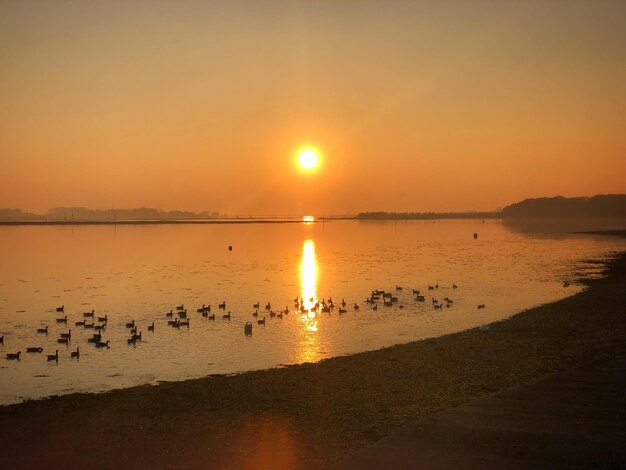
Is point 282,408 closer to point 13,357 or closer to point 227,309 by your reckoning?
point 13,357

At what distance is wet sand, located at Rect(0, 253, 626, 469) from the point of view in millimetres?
11016

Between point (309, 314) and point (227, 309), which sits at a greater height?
point (309, 314)

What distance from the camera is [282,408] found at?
1404cm

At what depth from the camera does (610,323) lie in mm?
24469

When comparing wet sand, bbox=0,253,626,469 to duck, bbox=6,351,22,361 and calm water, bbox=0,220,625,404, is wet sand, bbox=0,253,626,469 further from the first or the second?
duck, bbox=6,351,22,361

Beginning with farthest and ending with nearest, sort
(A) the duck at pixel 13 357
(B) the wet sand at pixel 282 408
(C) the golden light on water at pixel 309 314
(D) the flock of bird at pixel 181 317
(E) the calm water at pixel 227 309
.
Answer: (D) the flock of bird at pixel 181 317
(C) the golden light on water at pixel 309 314
(A) the duck at pixel 13 357
(E) the calm water at pixel 227 309
(B) the wet sand at pixel 282 408

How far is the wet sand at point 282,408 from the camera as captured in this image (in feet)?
36.1

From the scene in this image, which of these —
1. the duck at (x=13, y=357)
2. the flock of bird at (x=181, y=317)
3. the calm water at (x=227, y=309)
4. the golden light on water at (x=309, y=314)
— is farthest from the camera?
the flock of bird at (x=181, y=317)

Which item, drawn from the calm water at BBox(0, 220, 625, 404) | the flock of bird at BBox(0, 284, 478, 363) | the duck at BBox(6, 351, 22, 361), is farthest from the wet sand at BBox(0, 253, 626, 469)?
the flock of bird at BBox(0, 284, 478, 363)

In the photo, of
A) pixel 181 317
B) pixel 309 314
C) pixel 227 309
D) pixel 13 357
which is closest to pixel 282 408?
pixel 13 357

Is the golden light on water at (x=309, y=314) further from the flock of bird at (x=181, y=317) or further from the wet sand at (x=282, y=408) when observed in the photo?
the wet sand at (x=282, y=408)

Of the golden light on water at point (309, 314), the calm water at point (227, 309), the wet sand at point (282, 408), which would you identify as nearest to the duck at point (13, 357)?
the calm water at point (227, 309)

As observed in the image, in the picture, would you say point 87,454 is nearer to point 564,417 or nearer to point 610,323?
point 564,417

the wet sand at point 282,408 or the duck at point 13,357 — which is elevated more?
the wet sand at point 282,408
